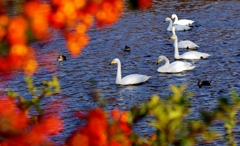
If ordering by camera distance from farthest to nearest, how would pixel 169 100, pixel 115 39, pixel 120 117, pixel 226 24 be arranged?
1. pixel 226 24
2. pixel 115 39
3. pixel 120 117
4. pixel 169 100

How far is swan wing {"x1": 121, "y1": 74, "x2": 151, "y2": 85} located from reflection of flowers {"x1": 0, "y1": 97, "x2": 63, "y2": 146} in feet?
49.5

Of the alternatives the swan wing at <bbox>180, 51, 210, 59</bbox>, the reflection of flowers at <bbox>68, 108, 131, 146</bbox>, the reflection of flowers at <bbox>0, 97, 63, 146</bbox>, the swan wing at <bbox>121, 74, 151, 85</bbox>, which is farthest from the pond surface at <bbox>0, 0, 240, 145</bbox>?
the reflection of flowers at <bbox>0, 97, 63, 146</bbox>

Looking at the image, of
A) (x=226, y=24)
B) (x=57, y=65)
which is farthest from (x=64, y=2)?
(x=226, y=24)

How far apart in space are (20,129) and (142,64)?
18.3m

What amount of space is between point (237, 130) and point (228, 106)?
10455 millimetres

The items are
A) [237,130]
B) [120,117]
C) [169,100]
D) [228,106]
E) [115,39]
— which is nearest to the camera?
[228,106]

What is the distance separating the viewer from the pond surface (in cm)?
1562

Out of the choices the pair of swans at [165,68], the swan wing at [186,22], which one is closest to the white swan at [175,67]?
the pair of swans at [165,68]

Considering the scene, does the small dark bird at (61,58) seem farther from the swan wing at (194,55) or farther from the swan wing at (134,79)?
the swan wing at (194,55)

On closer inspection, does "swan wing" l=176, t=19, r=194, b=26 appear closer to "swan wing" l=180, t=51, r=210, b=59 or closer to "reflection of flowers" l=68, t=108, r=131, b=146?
"swan wing" l=180, t=51, r=210, b=59

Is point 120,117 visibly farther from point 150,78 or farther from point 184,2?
point 184,2

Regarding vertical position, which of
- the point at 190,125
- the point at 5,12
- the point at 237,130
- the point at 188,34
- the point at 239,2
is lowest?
the point at 237,130

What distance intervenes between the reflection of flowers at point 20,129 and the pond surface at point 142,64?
922cm

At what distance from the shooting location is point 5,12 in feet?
6.64
